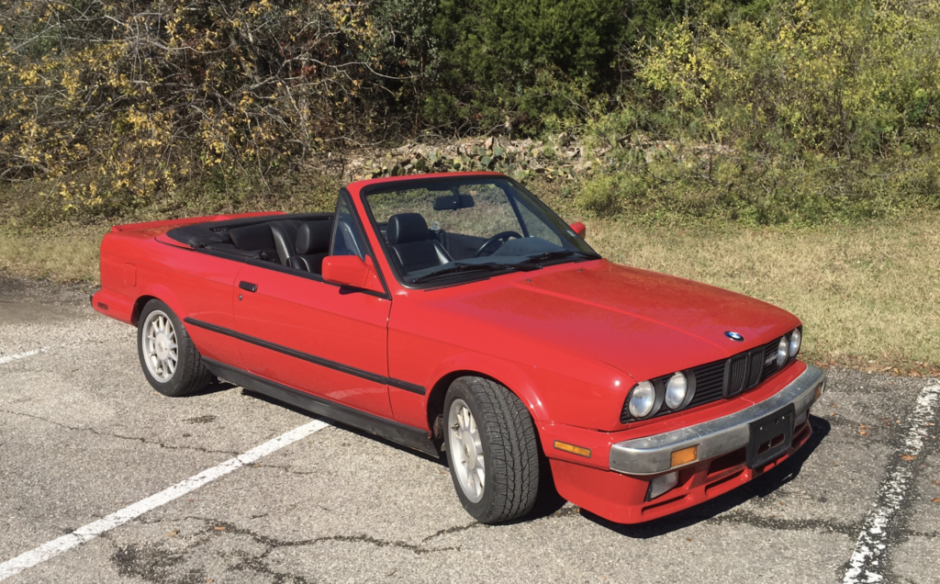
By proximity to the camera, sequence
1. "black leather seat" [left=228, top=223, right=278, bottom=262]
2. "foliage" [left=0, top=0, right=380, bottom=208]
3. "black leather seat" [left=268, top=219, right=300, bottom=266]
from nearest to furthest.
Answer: "black leather seat" [left=268, top=219, right=300, bottom=266]
"black leather seat" [left=228, top=223, right=278, bottom=262]
"foliage" [left=0, top=0, right=380, bottom=208]

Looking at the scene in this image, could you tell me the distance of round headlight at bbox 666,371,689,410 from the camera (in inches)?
139

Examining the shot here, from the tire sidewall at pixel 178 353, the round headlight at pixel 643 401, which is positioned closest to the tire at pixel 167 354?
the tire sidewall at pixel 178 353

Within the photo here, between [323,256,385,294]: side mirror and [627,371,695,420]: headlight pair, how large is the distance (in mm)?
1465

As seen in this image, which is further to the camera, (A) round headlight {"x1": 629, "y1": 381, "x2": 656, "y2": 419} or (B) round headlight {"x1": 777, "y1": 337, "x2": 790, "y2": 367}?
(B) round headlight {"x1": 777, "y1": 337, "x2": 790, "y2": 367}

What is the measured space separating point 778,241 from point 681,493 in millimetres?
7672

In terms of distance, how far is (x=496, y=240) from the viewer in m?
4.86

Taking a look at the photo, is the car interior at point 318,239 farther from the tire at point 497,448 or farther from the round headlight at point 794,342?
the round headlight at point 794,342

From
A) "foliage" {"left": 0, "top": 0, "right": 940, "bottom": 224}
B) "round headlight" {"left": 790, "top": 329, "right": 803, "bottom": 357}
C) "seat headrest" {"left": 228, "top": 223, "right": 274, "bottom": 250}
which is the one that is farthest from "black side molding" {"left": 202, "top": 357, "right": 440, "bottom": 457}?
"foliage" {"left": 0, "top": 0, "right": 940, "bottom": 224}

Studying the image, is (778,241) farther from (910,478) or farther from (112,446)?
(112,446)

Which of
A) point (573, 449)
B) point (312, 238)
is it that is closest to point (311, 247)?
point (312, 238)

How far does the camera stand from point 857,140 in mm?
12383

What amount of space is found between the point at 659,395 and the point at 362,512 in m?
1.52

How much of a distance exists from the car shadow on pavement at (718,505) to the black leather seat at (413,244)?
1464mm

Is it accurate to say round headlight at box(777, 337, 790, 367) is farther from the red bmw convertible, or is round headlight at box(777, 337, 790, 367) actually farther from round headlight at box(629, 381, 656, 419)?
round headlight at box(629, 381, 656, 419)
